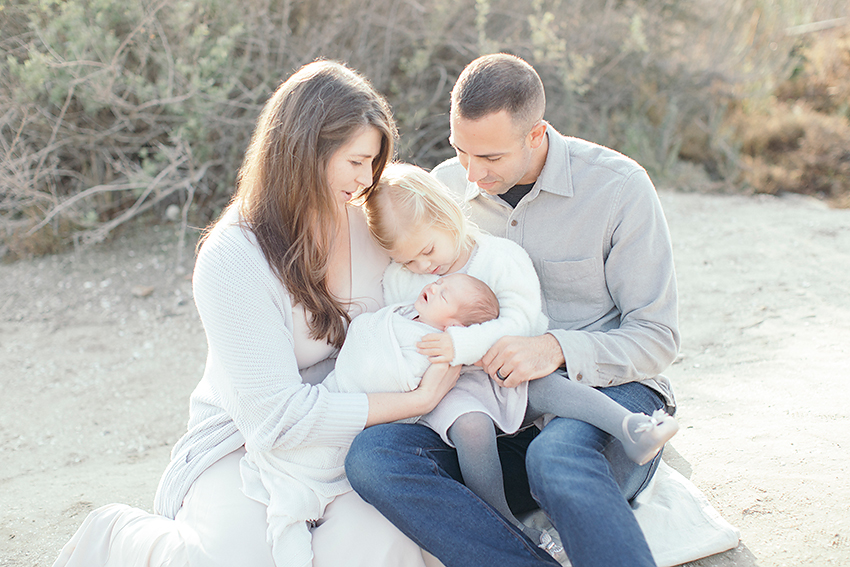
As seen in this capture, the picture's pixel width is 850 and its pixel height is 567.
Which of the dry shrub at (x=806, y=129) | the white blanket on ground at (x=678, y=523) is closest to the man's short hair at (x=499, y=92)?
the white blanket on ground at (x=678, y=523)

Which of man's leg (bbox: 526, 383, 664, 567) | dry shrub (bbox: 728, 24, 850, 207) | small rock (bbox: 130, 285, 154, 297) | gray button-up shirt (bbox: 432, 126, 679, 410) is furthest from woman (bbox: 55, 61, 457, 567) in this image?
dry shrub (bbox: 728, 24, 850, 207)

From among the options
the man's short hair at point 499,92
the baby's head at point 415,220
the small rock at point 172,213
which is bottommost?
the small rock at point 172,213

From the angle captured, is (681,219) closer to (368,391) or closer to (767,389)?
(767,389)

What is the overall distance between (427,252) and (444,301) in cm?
21

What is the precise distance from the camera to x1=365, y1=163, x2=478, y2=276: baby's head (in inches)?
90.4

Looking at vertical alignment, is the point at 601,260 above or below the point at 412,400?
above

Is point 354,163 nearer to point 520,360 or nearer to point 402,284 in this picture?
point 402,284

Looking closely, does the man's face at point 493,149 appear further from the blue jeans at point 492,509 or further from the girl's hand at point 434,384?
the blue jeans at point 492,509

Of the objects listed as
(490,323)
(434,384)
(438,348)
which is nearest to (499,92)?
(490,323)

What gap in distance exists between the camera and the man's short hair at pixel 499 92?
2.38 m

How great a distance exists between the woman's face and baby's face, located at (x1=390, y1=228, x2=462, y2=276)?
0.24 m

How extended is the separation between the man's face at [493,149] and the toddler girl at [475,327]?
16 centimetres

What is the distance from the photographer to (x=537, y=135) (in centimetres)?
250

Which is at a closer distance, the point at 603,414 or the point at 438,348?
the point at 603,414
